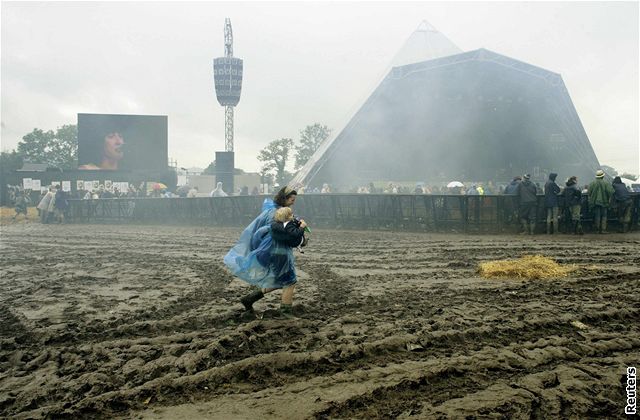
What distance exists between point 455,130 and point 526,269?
29249 mm

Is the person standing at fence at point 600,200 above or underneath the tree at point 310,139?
underneath

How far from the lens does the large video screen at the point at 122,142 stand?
136ft

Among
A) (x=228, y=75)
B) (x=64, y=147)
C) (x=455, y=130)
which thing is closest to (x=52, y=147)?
(x=64, y=147)

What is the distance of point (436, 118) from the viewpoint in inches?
1400

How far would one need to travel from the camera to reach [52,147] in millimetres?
70812

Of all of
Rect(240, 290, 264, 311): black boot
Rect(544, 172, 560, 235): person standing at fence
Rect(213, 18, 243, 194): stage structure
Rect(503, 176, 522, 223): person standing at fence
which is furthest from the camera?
Rect(213, 18, 243, 194): stage structure

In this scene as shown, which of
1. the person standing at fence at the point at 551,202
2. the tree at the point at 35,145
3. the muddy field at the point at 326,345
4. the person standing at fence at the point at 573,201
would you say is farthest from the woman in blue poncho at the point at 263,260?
the tree at the point at 35,145

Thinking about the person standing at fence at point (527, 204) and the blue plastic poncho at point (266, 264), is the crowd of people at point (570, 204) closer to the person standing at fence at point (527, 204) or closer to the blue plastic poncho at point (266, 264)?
the person standing at fence at point (527, 204)

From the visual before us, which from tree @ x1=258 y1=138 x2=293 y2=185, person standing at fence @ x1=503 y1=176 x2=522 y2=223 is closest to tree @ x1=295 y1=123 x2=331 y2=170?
tree @ x1=258 y1=138 x2=293 y2=185

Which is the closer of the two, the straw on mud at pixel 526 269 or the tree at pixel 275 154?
the straw on mud at pixel 526 269

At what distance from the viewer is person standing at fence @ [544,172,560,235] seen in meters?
14.7

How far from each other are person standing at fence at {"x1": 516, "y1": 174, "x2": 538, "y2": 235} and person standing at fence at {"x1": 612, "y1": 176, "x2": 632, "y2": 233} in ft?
8.91

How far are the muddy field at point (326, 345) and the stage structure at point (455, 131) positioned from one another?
87.0ft

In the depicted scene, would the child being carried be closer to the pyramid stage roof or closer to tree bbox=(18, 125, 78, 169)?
the pyramid stage roof
